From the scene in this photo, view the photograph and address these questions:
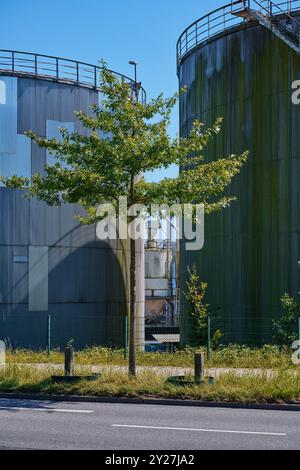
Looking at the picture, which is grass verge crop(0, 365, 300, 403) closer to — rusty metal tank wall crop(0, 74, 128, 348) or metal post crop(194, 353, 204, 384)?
metal post crop(194, 353, 204, 384)

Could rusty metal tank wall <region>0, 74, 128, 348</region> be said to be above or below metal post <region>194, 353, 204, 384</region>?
above

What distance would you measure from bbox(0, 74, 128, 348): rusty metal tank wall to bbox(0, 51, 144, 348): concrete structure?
4 centimetres

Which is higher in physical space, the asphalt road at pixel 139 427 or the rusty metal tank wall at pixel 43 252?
the rusty metal tank wall at pixel 43 252

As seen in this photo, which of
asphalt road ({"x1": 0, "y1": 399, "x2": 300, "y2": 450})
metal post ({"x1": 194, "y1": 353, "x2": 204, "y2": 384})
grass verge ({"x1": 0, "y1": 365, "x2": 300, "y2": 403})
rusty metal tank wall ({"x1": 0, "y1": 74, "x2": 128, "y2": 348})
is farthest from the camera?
rusty metal tank wall ({"x1": 0, "y1": 74, "x2": 128, "y2": 348})

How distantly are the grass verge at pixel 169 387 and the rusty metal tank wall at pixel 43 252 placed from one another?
11862mm

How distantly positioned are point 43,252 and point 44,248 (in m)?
0.17

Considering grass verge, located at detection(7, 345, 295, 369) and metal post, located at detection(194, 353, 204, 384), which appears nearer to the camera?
metal post, located at detection(194, 353, 204, 384)

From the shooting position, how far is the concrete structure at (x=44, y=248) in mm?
28750

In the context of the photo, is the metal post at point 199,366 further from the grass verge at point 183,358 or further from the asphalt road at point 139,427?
the grass verge at point 183,358

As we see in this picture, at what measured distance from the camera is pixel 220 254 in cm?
2811

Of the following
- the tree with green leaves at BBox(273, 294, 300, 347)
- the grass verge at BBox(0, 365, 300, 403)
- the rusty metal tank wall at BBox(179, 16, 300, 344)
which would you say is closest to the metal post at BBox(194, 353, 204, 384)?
the grass verge at BBox(0, 365, 300, 403)

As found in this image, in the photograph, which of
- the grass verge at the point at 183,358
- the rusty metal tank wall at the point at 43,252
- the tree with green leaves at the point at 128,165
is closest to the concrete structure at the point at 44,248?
the rusty metal tank wall at the point at 43,252

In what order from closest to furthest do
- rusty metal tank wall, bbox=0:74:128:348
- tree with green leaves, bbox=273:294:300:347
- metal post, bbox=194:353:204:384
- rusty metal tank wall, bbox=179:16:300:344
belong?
metal post, bbox=194:353:204:384 < tree with green leaves, bbox=273:294:300:347 < rusty metal tank wall, bbox=179:16:300:344 < rusty metal tank wall, bbox=0:74:128:348

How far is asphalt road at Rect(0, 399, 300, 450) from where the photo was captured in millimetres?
10516
